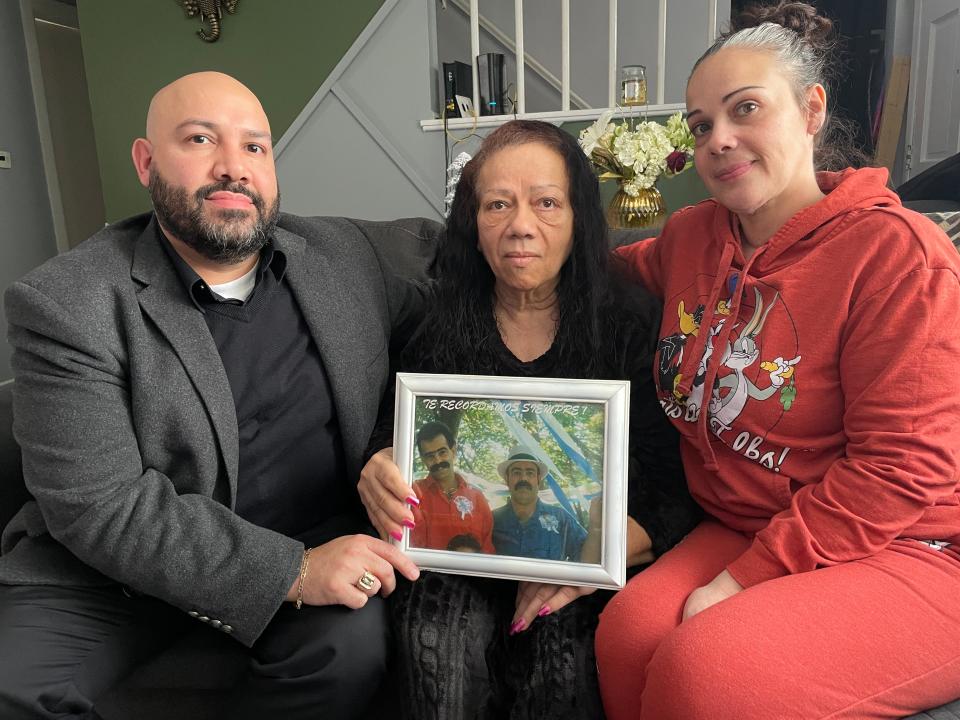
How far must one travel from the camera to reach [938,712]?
37.9 inches

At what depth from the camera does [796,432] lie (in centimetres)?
112

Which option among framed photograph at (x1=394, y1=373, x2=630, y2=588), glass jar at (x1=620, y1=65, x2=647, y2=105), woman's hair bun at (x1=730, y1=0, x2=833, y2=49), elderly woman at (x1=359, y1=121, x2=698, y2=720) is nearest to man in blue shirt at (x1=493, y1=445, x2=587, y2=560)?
framed photograph at (x1=394, y1=373, x2=630, y2=588)

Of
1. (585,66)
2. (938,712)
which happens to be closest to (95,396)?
(938,712)

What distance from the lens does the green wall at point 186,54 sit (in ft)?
11.8

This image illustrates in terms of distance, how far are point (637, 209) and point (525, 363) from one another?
1014mm

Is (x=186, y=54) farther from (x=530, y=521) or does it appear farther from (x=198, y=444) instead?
(x=530, y=521)

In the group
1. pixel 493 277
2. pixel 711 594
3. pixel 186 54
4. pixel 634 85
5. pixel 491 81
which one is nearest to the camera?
pixel 711 594

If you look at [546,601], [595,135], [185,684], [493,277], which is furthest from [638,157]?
[185,684]

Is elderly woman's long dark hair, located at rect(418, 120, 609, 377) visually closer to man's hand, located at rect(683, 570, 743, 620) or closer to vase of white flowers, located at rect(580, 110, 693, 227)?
man's hand, located at rect(683, 570, 743, 620)

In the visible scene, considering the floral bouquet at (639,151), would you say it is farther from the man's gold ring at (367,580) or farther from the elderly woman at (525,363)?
the man's gold ring at (367,580)

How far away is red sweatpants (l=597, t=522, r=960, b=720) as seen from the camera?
0.90m

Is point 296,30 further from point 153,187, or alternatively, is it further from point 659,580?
point 659,580

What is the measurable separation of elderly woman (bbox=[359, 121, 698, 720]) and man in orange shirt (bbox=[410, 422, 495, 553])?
0.12ft

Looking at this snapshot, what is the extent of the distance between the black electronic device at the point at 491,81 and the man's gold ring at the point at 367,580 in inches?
105
